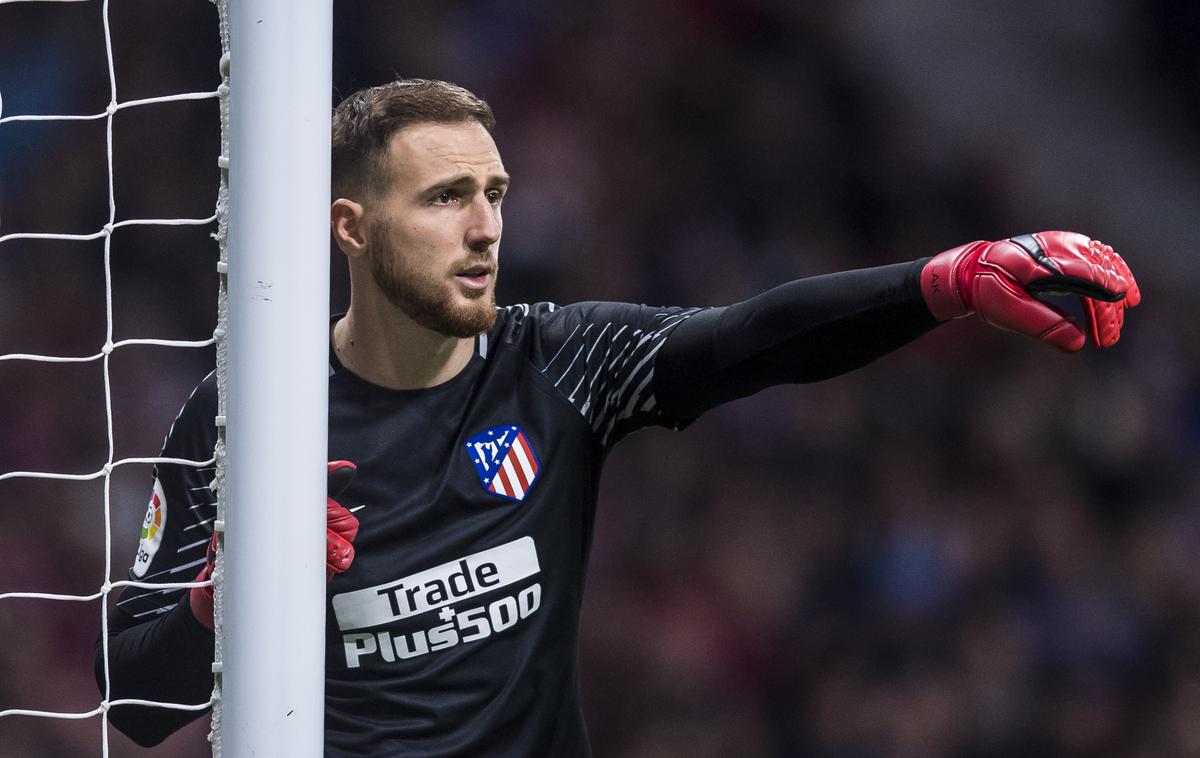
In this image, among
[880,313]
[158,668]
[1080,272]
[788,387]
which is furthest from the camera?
[788,387]

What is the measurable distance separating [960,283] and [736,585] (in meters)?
3.27

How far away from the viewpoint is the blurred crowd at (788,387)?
4.69 metres

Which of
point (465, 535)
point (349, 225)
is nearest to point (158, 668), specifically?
point (465, 535)

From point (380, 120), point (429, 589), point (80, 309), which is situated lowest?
point (80, 309)

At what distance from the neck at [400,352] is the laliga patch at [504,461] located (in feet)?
0.42

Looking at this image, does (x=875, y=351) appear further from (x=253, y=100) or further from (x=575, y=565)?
(x=253, y=100)

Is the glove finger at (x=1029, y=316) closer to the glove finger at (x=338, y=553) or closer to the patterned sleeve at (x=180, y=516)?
the glove finger at (x=338, y=553)

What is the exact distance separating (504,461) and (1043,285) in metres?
0.86

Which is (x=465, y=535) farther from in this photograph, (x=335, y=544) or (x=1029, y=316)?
(x=1029, y=316)

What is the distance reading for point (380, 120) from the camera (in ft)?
7.05

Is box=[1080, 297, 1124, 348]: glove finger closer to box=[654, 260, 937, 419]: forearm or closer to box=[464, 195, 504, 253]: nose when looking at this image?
box=[654, 260, 937, 419]: forearm

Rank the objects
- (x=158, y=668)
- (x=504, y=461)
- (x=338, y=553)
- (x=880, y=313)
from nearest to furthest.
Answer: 1. (x=880, y=313)
2. (x=338, y=553)
3. (x=158, y=668)
4. (x=504, y=461)

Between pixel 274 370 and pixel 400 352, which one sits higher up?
pixel 274 370

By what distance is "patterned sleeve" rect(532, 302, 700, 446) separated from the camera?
81.4 inches
